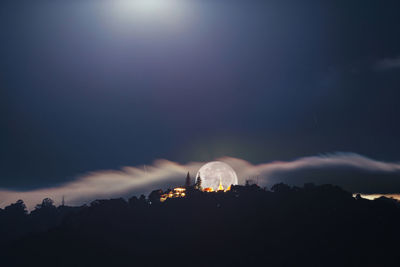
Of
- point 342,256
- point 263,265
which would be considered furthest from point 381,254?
point 263,265

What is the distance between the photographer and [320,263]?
18600cm

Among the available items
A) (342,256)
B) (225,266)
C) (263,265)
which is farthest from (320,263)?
(225,266)

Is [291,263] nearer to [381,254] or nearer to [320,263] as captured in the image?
[320,263]

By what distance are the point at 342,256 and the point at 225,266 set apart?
250 feet

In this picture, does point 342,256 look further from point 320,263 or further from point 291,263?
point 291,263

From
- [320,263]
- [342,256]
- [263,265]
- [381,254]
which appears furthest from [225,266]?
[381,254]

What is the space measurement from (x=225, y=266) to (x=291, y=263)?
141 feet

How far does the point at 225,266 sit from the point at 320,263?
Result: 60582mm

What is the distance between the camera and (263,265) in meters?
192

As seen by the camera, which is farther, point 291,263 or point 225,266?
point 225,266

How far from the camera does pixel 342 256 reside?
191 m

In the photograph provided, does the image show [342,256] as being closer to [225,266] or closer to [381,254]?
[381,254]

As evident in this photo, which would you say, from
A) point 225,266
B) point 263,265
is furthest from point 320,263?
point 225,266

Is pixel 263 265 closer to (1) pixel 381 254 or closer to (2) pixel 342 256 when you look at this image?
(2) pixel 342 256
